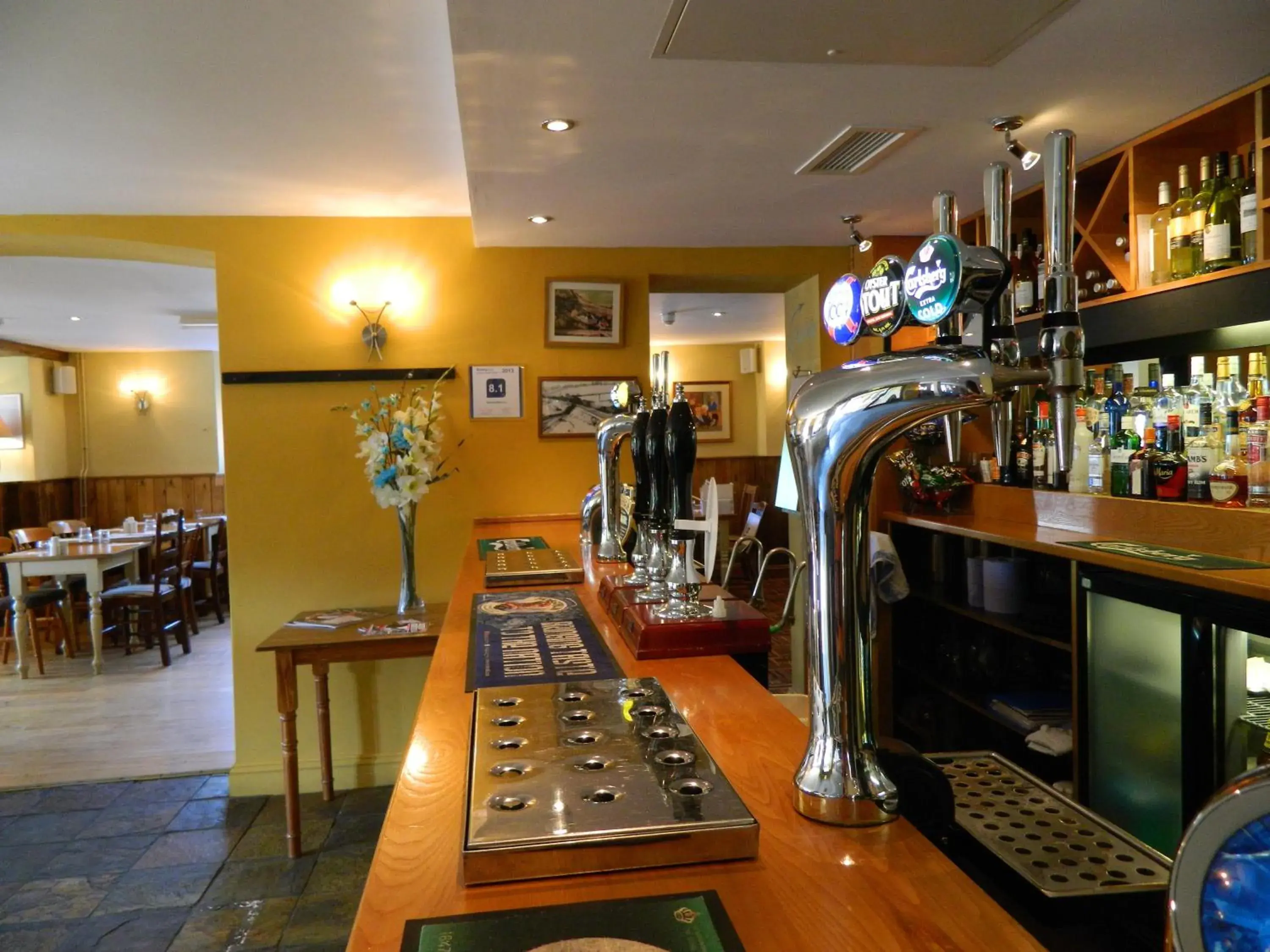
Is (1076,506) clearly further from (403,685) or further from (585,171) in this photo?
(403,685)

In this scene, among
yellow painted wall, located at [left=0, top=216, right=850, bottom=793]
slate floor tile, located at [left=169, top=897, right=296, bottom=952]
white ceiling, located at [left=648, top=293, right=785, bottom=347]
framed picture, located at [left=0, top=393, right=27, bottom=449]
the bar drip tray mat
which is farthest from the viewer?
framed picture, located at [left=0, top=393, right=27, bottom=449]

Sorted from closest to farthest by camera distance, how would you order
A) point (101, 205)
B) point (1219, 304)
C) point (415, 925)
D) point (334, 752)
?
point (415, 925), point (1219, 304), point (101, 205), point (334, 752)

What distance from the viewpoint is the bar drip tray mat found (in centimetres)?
103

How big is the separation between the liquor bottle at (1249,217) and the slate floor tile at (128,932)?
3762 mm

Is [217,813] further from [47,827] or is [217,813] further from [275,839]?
[47,827]

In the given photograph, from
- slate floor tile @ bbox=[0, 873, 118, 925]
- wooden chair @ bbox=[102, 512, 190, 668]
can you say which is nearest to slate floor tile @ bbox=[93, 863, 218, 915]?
slate floor tile @ bbox=[0, 873, 118, 925]

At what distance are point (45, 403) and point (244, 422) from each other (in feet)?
22.3

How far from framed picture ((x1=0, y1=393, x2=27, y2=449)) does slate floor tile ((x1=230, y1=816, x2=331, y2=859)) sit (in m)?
7.17

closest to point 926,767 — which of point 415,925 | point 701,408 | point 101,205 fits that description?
point 415,925

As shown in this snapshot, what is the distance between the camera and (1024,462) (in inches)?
144

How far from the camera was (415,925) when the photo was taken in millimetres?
712

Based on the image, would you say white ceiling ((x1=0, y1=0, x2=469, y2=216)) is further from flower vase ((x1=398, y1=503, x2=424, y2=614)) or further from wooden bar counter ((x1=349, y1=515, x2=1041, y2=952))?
wooden bar counter ((x1=349, y1=515, x2=1041, y2=952))

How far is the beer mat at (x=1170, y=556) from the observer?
89.7 inches

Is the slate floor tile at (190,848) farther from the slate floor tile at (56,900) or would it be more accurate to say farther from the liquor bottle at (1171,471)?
the liquor bottle at (1171,471)
